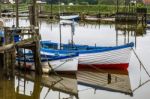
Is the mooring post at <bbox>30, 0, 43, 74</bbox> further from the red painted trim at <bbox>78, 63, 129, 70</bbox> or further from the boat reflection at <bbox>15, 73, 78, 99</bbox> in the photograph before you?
the red painted trim at <bbox>78, 63, 129, 70</bbox>

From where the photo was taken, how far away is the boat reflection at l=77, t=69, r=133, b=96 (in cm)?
2622

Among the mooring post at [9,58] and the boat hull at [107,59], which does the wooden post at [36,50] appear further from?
the boat hull at [107,59]

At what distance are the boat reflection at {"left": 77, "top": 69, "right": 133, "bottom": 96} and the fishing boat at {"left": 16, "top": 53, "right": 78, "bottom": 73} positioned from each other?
960 mm

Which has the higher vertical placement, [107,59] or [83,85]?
[107,59]

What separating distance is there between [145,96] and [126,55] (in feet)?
23.9

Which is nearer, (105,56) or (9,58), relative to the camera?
(9,58)

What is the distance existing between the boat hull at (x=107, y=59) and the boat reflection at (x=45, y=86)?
2661 millimetres

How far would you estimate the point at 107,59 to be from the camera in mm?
31141

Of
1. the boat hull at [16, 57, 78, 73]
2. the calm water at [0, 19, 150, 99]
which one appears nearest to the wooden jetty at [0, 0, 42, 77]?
the boat hull at [16, 57, 78, 73]

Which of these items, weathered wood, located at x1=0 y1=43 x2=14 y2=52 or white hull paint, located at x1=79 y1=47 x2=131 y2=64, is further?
white hull paint, located at x1=79 y1=47 x2=131 y2=64

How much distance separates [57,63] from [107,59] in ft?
14.2

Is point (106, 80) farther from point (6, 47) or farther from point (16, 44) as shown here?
point (6, 47)

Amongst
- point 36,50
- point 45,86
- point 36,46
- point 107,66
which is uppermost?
point 36,46

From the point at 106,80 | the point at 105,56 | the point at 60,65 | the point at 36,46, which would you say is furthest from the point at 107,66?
the point at 36,46
